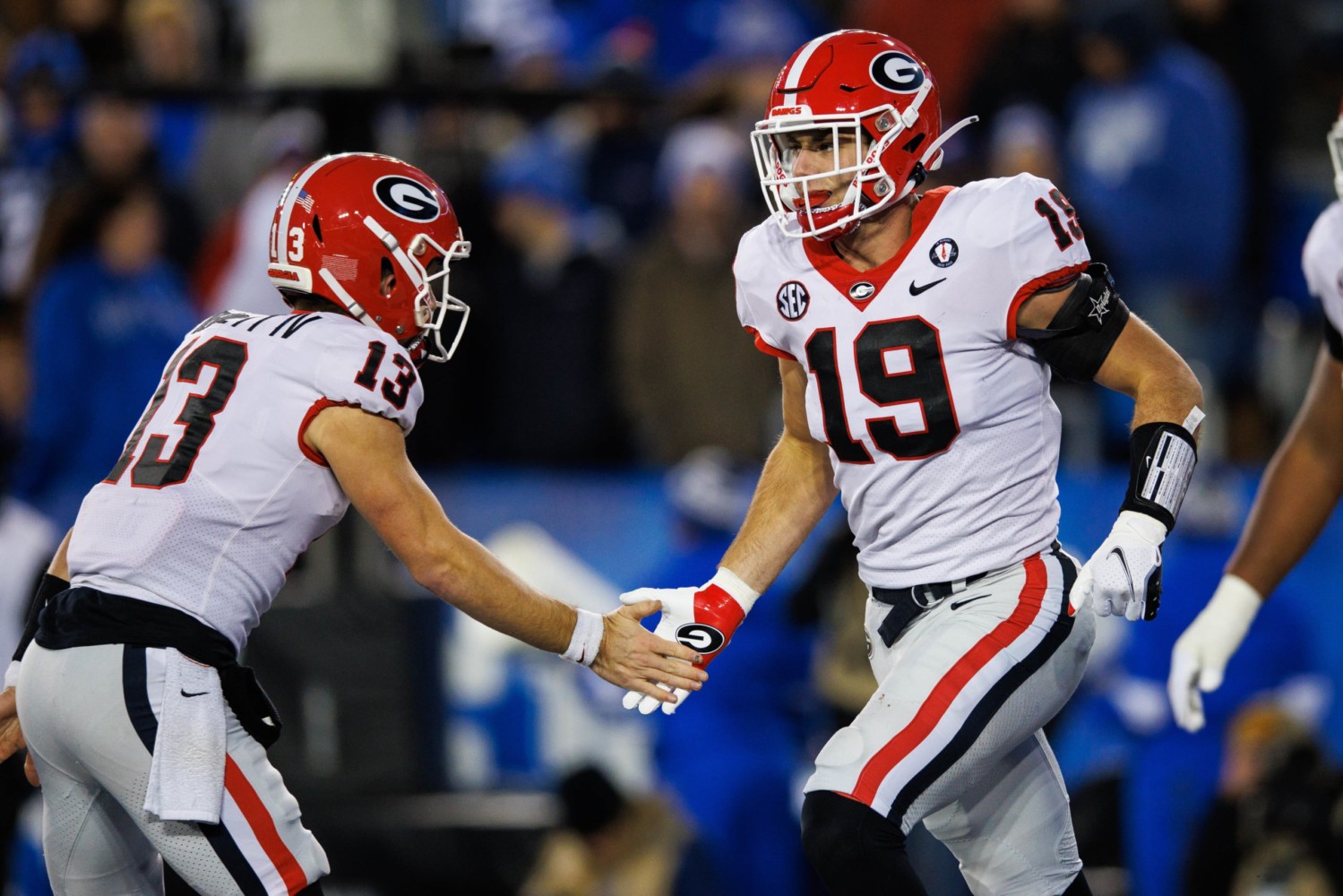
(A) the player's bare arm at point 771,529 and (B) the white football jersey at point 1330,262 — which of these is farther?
(B) the white football jersey at point 1330,262

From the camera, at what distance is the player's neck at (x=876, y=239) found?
440 cm

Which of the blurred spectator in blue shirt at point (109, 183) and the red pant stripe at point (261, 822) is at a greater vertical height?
the red pant stripe at point (261, 822)

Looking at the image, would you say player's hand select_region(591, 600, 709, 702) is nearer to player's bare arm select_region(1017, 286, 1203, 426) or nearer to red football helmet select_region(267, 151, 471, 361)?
red football helmet select_region(267, 151, 471, 361)

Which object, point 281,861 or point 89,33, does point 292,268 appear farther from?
point 89,33

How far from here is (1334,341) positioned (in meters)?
5.00

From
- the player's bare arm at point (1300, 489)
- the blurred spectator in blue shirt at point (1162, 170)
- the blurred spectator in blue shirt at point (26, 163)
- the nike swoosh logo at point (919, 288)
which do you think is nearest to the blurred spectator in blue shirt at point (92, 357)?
the blurred spectator in blue shirt at point (26, 163)

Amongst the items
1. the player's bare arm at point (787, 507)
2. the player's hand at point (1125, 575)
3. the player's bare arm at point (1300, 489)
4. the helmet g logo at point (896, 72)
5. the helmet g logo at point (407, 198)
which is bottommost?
the player's bare arm at point (1300, 489)

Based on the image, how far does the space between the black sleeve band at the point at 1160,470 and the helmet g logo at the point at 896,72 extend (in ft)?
3.20

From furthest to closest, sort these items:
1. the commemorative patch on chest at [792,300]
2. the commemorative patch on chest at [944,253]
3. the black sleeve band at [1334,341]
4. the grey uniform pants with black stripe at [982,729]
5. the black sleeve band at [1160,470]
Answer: the black sleeve band at [1334,341] < the commemorative patch on chest at [792,300] < the commemorative patch on chest at [944,253] < the black sleeve band at [1160,470] < the grey uniform pants with black stripe at [982,729]

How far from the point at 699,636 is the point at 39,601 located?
155 centimetres

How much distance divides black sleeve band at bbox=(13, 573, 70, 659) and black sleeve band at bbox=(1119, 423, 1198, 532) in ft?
7.92

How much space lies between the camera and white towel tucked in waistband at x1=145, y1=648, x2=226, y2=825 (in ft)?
12.8

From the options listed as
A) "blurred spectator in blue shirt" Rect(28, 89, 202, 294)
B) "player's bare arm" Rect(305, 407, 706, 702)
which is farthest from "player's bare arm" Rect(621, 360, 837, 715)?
"blurred spectator in blue shirt" Rect(28, 89, 202, 294)

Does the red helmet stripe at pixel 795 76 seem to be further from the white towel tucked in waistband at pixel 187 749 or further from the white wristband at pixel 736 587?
the white towel tucked in waistband at pixel 187 749
